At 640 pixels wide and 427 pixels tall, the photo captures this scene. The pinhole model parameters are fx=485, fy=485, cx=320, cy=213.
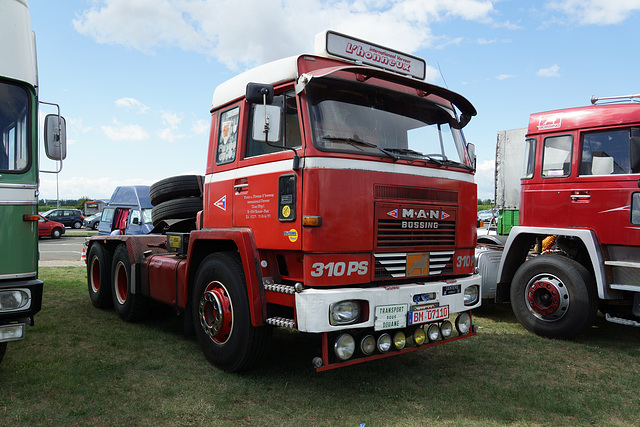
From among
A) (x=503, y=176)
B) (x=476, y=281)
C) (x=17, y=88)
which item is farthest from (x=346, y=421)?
(x=503, y=176)

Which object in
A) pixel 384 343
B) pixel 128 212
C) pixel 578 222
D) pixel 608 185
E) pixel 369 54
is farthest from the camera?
pixel 128 212

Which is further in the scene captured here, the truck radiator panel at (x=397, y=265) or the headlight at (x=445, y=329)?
the headlight at (x=445, y=329)

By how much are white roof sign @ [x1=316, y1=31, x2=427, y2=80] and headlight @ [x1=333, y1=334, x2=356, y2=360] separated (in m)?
2.57

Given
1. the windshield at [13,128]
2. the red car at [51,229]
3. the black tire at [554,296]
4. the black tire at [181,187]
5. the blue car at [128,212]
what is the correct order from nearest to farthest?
the windshield at [13,128], the black tire at [554,296], the black tire at [181,187], the blue car at [128,212], the red car at [51,229]

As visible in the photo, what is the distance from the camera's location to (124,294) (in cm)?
730

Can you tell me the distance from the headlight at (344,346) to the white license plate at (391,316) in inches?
9.4

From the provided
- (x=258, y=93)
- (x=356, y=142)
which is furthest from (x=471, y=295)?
(x=258, y=93)

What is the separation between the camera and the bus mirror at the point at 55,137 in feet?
15.2

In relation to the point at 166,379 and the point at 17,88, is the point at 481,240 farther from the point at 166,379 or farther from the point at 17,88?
the point at 17,88

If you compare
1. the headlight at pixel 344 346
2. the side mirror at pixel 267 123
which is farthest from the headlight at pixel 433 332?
the side mirror at pixel 267 123

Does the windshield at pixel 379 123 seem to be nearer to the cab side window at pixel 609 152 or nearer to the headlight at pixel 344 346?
the headlight at pixel 344 346

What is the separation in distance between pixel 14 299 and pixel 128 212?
10671 mm

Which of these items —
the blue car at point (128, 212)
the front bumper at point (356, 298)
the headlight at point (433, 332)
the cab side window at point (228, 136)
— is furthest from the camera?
the blue car at point (128, 212)

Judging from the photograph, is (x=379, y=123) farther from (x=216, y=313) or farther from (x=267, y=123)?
(x=216, y=313)
